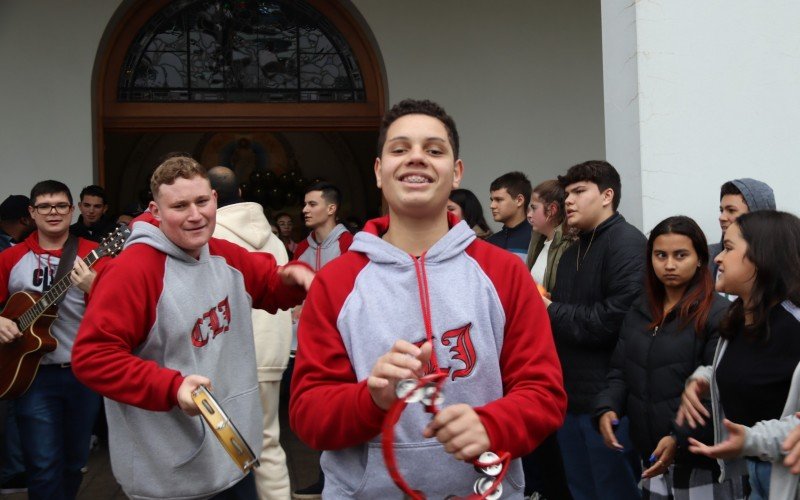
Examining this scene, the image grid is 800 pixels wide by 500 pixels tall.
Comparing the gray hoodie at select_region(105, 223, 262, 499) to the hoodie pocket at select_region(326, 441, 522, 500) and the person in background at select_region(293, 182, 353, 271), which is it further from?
the person in background at select_region(293, 182, 353, 271)

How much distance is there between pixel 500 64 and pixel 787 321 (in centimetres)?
624

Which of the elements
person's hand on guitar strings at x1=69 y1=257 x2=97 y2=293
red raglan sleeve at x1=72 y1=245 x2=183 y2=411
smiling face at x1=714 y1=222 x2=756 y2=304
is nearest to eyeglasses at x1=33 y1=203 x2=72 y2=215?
person's hand on guitar strings at x1=69 y1=257 x2=97 y2=293

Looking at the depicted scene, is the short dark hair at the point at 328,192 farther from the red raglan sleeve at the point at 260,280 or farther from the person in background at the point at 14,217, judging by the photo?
the red raglan sleeve at the point at 260,280

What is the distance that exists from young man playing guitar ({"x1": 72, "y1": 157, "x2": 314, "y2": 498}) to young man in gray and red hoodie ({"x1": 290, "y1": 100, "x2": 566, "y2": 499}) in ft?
3.27

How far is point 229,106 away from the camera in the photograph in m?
8.70

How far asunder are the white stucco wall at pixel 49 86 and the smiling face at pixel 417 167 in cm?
671

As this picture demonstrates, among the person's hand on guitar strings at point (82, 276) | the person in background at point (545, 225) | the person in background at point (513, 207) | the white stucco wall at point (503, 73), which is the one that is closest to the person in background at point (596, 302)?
the person in background at point (545, 225)

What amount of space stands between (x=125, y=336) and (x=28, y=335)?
221cm

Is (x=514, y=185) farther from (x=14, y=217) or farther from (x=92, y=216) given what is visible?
(x=14, y=217)

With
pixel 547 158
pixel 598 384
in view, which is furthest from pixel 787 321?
pixel 547 158

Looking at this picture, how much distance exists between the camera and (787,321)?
2.79m

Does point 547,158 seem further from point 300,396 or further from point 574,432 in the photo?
point 300,396

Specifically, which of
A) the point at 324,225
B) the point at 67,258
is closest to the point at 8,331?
the point at 67,258

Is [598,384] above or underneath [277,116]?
underneath
